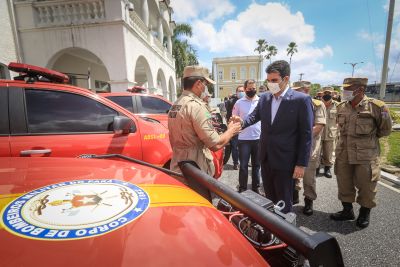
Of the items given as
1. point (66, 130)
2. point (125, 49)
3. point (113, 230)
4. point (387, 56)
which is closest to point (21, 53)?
point (125, 49)

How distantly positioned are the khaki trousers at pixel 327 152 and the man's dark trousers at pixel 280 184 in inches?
125

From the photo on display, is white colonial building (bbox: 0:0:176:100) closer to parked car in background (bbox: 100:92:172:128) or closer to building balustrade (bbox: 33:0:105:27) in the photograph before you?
building balustrade (bbox: 33:0:105:27)

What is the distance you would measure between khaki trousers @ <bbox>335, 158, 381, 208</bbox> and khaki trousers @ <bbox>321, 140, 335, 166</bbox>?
205cm

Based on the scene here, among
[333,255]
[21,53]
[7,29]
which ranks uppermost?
[7,29]

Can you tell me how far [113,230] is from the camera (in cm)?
83

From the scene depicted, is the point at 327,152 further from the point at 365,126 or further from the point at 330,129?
the point at 365,126

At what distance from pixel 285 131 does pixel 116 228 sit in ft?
6.74

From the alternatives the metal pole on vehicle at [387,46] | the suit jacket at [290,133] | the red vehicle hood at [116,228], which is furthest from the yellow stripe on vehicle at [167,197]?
the metal pole on vehicle at [387,46]

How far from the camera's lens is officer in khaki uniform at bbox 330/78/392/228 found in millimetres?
2965

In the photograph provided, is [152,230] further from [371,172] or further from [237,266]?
[371,172]

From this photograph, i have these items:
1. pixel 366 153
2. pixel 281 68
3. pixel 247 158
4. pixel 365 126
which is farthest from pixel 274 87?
pixel 247 158

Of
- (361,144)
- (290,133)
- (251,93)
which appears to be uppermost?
(251,93)

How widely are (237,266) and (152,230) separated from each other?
33 centimetres

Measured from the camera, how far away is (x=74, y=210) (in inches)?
37.3
